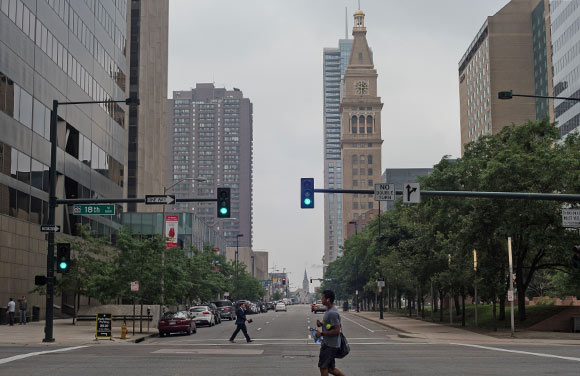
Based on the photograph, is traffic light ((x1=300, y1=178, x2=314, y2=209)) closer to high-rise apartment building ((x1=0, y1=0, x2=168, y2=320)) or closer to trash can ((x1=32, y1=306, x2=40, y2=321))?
high-rise apartment building ((x1=0, y1=0, x2=168, y2=320))

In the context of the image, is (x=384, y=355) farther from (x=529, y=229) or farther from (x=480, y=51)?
(x=480, y=51)

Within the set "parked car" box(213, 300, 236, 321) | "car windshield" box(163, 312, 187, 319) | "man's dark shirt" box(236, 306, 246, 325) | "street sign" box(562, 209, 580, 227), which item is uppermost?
"street sign" box(562, 209, 580, 227)

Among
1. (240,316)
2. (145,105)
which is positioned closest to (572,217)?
(240,316)

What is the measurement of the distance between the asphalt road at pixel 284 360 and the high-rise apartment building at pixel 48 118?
2380 cm

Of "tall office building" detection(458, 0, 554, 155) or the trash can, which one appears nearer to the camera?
the trash can

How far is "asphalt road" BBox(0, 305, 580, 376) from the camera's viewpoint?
58.6 feet

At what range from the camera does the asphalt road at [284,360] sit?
1788 cm

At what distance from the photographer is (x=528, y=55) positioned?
151 m

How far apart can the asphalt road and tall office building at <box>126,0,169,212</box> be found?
7947 cm

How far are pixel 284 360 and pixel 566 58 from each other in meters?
101

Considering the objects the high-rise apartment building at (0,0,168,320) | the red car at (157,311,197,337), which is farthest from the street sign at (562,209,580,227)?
Result: the high-rise apartment building at (0,0,168,320)

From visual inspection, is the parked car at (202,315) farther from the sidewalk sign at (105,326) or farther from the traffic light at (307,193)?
the traffic light at (307,193)

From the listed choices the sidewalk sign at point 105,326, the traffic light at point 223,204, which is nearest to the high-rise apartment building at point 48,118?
the sidewalk sign at point 105,326

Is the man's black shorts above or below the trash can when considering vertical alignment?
above
